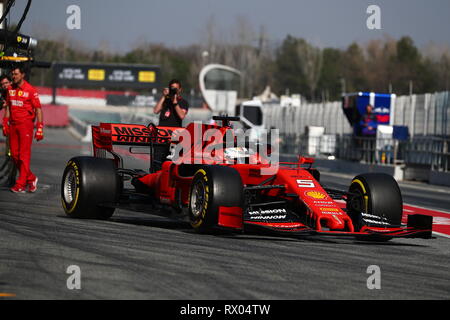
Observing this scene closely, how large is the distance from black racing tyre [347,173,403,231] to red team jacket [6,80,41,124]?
→ 213 inches

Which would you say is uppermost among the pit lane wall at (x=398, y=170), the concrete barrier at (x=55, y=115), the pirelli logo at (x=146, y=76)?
the pirelli logo at (x=146, y=76)

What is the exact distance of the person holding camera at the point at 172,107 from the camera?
13141 millimetres

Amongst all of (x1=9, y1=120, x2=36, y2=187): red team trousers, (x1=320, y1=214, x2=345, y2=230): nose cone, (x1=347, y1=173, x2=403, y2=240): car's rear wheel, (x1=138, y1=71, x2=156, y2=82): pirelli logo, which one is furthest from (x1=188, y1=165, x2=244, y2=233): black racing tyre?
(x1=138, y1=71, x2=156, y2=82): pirelli logo

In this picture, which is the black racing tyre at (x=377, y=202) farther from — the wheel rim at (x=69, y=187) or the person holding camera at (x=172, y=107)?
the person holding camera at (x=172, y=107)

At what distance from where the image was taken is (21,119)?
497 inches

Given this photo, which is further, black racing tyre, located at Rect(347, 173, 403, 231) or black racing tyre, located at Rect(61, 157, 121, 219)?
black racing tyre, located at Rect(61, 157, 121, 219)

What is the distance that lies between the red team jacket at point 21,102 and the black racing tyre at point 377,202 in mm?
5411

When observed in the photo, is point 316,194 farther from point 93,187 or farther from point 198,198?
point 93,187

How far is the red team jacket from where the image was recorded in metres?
12.6

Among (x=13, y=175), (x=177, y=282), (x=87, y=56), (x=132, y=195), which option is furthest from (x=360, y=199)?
(x=87, y=56)

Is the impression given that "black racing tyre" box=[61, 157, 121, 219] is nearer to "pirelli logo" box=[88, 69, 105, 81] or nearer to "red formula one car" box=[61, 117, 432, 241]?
"red formula one car" box=[61, 117, 432, 241]

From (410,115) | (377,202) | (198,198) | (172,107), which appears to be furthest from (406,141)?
(198,198)

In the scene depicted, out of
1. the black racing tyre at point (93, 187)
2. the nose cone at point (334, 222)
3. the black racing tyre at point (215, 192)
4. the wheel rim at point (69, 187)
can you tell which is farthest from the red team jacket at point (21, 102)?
the nose cone at point (334, 222)
